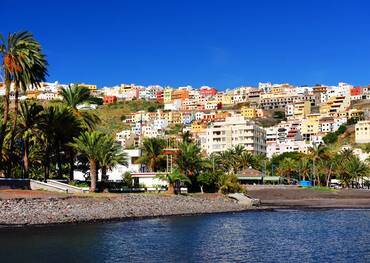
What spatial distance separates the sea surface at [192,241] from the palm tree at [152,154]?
39359mm

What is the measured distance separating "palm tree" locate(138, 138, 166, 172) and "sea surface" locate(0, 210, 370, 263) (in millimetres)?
39359

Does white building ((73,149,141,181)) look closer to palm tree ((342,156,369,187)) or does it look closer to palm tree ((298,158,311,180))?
palm tree ((298,158,311,180))

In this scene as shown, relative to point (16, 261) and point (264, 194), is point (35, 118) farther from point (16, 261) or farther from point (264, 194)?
point (264, 194)

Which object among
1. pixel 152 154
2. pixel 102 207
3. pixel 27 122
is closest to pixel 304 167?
pixel 152 154

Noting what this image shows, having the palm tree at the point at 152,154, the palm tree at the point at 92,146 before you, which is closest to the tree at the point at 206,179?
the palm tree at the point at 152,154

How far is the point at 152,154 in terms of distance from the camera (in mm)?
99375

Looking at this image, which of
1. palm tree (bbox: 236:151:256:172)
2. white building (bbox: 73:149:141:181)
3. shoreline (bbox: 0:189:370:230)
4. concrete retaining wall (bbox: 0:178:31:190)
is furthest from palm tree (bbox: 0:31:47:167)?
palm tree (bbox: 236:151:256:172)

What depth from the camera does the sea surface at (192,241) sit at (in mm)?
35250

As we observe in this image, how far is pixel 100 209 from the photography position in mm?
57344

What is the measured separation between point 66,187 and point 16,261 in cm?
3469

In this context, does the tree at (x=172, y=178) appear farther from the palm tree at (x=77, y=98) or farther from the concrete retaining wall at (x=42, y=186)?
the concrete retaining wall at (x=42, y=186)

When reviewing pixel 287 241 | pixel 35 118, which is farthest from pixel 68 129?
pixel 287 241

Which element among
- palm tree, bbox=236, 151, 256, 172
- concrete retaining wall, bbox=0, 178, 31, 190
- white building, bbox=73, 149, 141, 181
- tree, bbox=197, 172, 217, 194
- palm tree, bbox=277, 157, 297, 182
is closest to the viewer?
concrete retaining wall, bbox=0, 178, 31, 190

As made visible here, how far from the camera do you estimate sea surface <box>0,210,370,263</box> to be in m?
35.2
